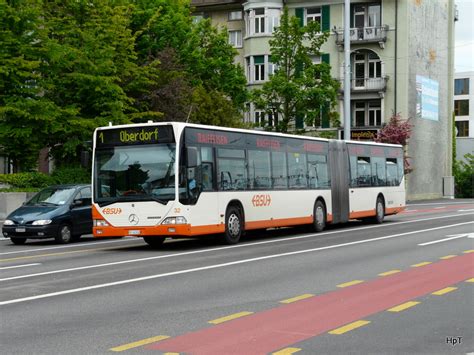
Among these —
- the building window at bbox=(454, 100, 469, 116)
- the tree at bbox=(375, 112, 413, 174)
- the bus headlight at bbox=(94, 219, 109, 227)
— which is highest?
the building window at bbox=(454, 100, 469, 116)

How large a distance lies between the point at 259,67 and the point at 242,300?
50.4 metres

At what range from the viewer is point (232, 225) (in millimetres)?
20438

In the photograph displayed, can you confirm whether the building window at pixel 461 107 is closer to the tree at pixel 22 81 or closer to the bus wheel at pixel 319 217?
the tree at pixel 22 81

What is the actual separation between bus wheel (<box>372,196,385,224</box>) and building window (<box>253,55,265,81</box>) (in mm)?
30837

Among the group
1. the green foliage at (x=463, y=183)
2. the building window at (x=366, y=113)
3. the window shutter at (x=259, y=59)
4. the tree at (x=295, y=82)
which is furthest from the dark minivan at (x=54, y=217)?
the green foliage at (x=463, y=183)

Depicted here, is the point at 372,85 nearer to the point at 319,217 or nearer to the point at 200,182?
the point at 319,217

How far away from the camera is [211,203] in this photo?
63.6 ft

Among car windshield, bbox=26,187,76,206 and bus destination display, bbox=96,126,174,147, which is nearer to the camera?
bus destination display, bbox=96,126,174,147

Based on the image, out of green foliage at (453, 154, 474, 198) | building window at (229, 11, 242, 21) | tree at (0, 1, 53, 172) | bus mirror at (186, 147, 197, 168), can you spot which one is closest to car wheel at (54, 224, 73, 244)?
bus mirror at (186, 147, 197, 168)

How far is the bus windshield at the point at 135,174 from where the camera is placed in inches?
727

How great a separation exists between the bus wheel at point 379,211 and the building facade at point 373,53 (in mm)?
26575

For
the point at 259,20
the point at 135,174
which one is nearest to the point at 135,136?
the point at 135,174

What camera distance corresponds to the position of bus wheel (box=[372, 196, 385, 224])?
29719 millimetres

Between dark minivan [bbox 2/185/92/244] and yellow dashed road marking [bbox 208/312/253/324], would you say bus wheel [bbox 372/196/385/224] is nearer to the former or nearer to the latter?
dark minivan [bbox 2/185/92/244]
